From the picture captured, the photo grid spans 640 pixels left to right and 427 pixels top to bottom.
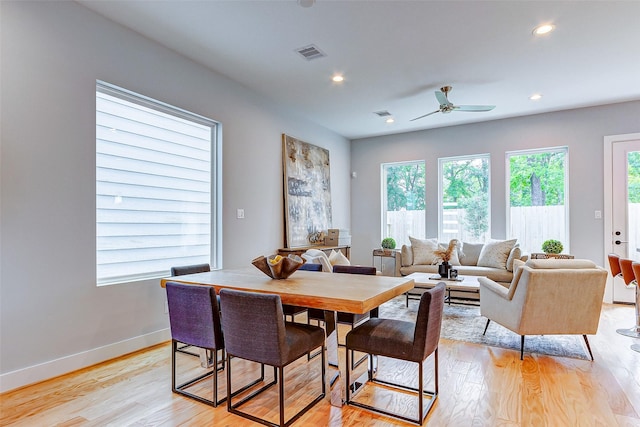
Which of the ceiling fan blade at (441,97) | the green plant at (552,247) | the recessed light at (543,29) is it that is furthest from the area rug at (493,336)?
the recessed light at (543,29)

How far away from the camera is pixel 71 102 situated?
2.71 m

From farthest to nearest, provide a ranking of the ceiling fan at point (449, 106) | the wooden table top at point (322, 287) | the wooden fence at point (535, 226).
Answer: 1. the wooden fence at point (535, 226)
2. the ceiling fan at point (449, 106)
3. the wooden table top at point (322, 287)

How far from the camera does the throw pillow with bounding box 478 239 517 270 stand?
5066 millimetres

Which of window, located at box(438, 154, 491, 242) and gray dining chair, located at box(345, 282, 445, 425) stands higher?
window, located at box(438, 154, 491, 242)

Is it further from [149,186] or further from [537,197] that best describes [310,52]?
[537,197]

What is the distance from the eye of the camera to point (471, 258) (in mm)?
5512

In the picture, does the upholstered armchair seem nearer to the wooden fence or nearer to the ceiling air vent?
the ceiling air vent

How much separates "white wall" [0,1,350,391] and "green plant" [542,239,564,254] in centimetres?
520

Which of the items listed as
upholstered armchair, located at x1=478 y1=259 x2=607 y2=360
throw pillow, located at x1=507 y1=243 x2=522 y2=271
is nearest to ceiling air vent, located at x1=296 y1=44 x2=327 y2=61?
upholstered armchair, located at x1=478 y1=259 x2=607 y2=360

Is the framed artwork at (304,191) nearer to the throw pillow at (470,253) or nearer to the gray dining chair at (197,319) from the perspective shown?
the throw pillow at (470,253)

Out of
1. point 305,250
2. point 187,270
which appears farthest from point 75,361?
point 305,250

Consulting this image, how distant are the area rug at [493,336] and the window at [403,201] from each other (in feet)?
7.76

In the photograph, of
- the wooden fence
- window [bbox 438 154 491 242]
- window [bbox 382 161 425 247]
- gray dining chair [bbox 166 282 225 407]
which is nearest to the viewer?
gray dining chair [bbox 166 282 225 407]

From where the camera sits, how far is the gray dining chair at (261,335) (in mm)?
1808
